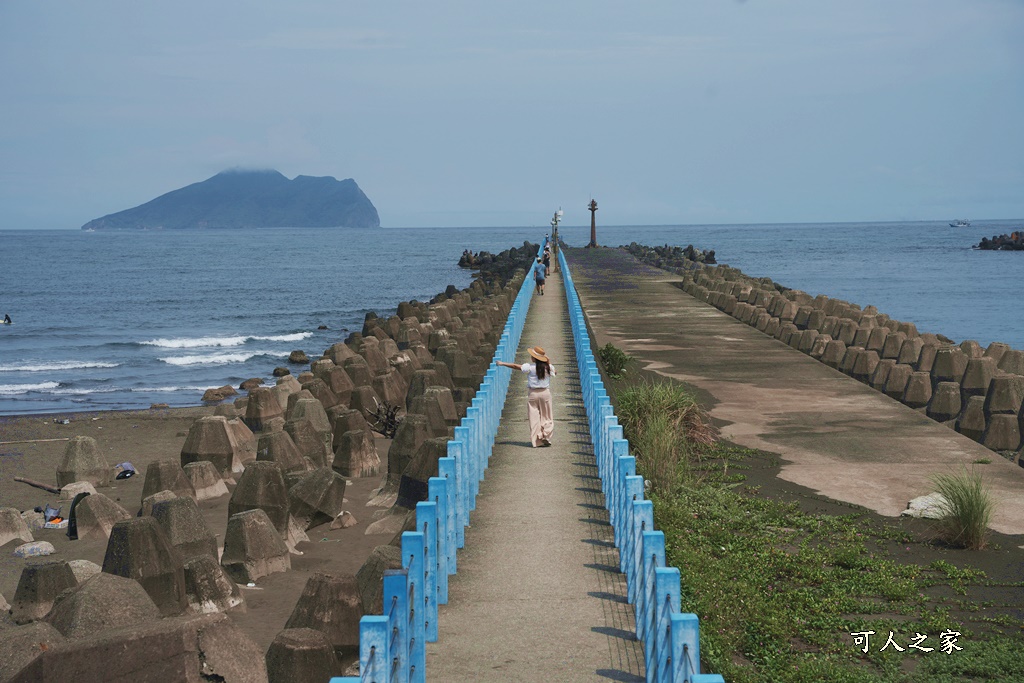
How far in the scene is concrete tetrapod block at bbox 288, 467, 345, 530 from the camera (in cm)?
1264

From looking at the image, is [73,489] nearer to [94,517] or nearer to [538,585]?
[94,517]

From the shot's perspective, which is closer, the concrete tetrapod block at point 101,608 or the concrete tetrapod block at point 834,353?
the concrete tetrapod block at point 101,608

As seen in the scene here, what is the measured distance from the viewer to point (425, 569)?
7.04 m

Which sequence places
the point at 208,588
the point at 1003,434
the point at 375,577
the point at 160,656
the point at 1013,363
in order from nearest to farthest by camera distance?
the point at 160,656, the point at 375,577, the point at 208,588, the point at 1003,434, the point at 1013,363

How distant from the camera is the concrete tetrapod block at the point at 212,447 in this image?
16344mm

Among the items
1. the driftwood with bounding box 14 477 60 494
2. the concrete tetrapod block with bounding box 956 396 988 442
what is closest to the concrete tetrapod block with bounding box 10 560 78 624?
the driftwood with bounding box 14 477 60 494

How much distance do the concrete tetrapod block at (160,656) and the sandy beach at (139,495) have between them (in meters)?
2.10

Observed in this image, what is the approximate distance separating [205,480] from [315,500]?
10.5 ft

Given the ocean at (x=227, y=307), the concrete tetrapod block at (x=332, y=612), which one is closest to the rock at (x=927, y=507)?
the concrete tetrapod block at (x=332, y=612)

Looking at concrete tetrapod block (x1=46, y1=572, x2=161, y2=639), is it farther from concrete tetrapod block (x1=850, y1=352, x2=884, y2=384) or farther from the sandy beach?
concrete tetrapod block (x1=850, y1=352, x2=884, y2=384)

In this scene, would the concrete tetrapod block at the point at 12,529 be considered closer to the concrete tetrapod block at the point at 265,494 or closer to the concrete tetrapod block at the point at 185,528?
the concrete tetrapod block at the point at 265,494

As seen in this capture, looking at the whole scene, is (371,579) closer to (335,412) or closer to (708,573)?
(708,573)

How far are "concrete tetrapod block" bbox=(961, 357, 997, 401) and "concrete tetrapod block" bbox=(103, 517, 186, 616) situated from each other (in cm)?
1490

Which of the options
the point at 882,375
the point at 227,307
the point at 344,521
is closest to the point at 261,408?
the point at 344,521
